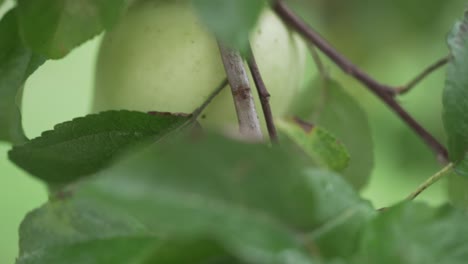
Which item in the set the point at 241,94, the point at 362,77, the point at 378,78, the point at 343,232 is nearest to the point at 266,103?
the point at 241,94

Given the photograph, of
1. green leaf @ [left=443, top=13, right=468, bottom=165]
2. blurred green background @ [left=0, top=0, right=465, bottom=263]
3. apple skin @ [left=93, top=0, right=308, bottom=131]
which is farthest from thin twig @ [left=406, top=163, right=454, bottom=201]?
blurred green background @ [left=0, top=0, right=465, bottom=263]

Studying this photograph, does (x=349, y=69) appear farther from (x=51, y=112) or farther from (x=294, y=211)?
(x=51, y=112)

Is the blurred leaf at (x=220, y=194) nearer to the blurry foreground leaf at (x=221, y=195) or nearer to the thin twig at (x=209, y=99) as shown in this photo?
the blurry foreground leaf at (x=221, y=195)

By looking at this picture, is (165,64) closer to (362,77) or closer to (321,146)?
(321,146)

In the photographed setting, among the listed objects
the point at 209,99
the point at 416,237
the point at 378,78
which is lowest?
the point at 416,237

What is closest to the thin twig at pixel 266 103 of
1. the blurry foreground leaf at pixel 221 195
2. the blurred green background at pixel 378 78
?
the blurry foreground leaf at pixel 221 195
